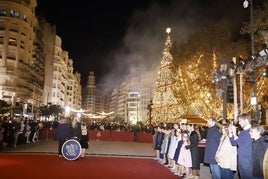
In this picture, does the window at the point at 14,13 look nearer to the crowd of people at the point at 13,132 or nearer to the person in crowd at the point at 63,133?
the crowd of people at the point at 13,132

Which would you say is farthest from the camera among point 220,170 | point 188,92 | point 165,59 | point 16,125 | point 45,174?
point 165,59

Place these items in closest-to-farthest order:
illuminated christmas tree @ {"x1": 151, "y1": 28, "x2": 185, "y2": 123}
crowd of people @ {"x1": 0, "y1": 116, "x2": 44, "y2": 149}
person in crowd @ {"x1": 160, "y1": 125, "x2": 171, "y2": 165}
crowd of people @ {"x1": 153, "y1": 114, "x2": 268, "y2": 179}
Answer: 1. crowd of people @ {"x1": 153, "y1": 114, "x2": 268, "y2": 179}
2. person in crowd @ {"x1": 160, "y1": 125, "x2": 171, "y2": 165}
3. crowd of people @ {"x1": 0, "y1": 116, "x2": 44, "y2": 149}
4. illuminated christmas tree @ {"x1": 151, "y1": 28, "x2": 185, "y2": 123}

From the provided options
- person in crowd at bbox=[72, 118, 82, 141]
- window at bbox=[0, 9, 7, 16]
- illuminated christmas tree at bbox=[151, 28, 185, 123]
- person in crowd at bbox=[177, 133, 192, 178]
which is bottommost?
person in crowd at bbox=[177, 133, 192, 178]

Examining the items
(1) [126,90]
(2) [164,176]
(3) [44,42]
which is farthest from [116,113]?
(2) [164,176]

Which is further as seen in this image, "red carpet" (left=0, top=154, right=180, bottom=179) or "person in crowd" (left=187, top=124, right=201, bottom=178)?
"person in crowd" (left=187, top=124, right=201, bottom=178)

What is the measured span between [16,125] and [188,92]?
1566 cm

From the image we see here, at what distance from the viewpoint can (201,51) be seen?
28.1 meters

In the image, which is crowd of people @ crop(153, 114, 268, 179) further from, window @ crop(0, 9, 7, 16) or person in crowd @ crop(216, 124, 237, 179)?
window @ crop(0, 9, 7, 16)

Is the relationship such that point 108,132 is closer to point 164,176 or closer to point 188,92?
point 188,92

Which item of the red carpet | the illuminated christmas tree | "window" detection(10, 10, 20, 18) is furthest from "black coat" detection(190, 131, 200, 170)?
"window" detection(10, 10, 20, 18)

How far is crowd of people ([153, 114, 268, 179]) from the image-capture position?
259 inches

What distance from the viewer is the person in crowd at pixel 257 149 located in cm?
635

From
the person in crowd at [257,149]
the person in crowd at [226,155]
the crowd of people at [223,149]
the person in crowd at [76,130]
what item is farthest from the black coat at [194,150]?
the person in crowd at [76,130]

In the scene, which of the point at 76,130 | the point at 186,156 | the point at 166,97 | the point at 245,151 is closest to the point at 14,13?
the point at 166,97
